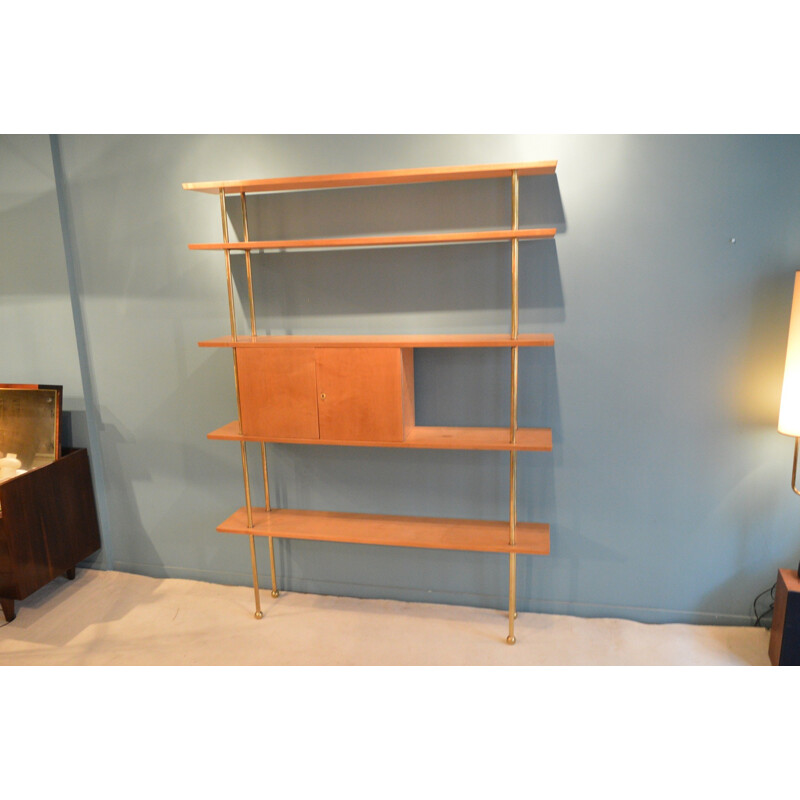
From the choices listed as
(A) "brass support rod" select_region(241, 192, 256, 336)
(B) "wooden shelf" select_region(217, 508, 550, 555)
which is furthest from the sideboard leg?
(A) "brass support rod" select_region(241, 192, 256, 336)

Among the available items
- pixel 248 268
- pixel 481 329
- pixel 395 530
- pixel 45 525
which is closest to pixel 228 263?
pixel 248 268

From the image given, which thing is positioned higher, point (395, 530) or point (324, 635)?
point (395, 530)

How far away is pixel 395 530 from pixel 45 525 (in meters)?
1.77

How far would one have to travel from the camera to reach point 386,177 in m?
2.20

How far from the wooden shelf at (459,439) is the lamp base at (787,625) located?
3.47ft

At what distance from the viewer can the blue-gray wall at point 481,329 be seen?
2.28 m

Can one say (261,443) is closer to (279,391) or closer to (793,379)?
(279,391)

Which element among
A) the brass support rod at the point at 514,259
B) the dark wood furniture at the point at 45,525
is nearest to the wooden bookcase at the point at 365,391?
the brass support rod at the point at 514,259

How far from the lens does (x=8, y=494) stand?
8.63ft

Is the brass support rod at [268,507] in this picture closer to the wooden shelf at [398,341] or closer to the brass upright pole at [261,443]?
the brass upright pole at [261,443]

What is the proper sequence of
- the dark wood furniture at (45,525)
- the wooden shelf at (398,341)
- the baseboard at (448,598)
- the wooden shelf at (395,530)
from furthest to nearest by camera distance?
the dark wood furniture at (45,525) → the baseboard at (448,598) → the wooden shelf at (395,530) → the wooden shelf at (398,341)

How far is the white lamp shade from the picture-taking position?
6.83ft

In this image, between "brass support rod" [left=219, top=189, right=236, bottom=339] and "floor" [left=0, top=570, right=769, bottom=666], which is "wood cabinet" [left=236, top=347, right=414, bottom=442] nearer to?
"brass support rod" [left=219, top=189, right=236, bottom=339]

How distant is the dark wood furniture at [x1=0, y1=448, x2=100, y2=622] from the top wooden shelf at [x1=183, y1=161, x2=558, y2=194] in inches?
64.0
